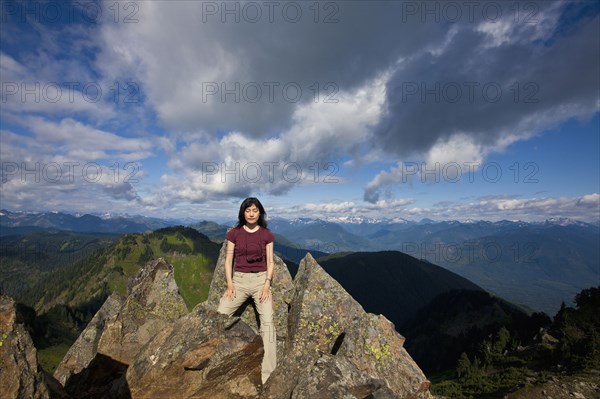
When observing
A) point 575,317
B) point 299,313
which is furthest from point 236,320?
point 575,317

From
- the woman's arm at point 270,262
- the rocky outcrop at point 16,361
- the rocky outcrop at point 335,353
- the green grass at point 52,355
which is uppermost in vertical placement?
the woman's arm at point 270,262

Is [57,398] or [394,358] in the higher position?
[57,398]

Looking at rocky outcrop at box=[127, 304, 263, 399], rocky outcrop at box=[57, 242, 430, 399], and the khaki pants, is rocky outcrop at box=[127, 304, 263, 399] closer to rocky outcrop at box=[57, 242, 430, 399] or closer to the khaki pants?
rocky outcrop at box=[57, 242, 430, 399]

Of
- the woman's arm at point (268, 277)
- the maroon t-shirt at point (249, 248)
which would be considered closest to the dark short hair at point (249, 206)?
the maroon t-shirt at point (249, 248)

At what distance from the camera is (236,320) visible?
1262 centimetres

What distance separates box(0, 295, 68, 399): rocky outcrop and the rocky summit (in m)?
0.03

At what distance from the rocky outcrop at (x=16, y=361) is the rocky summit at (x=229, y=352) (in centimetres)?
3

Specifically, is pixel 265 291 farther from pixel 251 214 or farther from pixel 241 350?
pixel 251 214

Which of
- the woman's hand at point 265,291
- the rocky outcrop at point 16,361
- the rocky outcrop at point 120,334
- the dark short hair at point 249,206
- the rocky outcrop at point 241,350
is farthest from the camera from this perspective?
the rocky outcrop at point 120,334

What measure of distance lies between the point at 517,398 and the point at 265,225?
4849 centimetres

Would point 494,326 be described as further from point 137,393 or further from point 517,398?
point 137,393

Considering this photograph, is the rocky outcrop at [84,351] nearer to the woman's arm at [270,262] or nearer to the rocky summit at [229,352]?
the rocky summit at [229,352]

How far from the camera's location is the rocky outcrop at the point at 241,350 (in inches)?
445

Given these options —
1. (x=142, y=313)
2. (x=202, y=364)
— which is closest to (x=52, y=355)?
(x=142, y=313)
